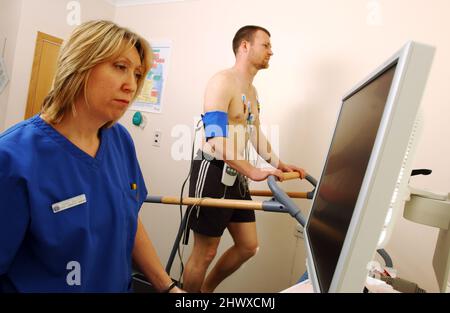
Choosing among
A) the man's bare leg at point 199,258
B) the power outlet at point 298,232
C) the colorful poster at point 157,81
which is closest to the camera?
the man's bare leg at point 199,258

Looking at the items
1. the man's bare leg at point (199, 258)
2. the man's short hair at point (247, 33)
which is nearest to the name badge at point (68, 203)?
the man's bare leg at point (199, 258)

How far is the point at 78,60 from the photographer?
822 millimetres

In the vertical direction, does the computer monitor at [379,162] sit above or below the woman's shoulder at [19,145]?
above

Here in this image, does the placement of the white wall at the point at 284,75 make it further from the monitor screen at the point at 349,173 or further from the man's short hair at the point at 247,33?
the monitor screen at the point at 349,173

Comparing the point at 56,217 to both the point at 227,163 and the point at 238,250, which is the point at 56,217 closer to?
the point at 227,163

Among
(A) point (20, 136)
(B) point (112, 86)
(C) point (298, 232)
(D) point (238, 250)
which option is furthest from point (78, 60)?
(C) point (298, 232)

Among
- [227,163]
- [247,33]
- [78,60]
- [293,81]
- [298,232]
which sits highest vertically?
[247,33]

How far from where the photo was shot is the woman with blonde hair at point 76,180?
0.72 m

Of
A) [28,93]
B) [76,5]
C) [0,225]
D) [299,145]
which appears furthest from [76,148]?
[76,5]

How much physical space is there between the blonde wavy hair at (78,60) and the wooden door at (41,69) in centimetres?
205

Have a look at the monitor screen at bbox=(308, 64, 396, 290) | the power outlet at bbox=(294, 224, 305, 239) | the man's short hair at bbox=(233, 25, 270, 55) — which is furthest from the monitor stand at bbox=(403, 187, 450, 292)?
the man's short hair at bbox=(233, 25, 270, 55)

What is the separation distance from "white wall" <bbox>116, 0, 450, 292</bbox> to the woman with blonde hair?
1517mm

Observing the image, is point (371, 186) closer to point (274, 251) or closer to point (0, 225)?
point (0, 225)

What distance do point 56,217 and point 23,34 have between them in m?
2.40
